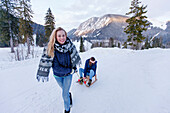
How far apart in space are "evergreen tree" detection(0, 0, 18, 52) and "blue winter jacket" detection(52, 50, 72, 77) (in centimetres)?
1876

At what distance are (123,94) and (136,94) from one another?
41 centimetres

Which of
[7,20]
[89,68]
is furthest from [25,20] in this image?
[89,68]

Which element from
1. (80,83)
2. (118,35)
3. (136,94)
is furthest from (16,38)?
(118,35)

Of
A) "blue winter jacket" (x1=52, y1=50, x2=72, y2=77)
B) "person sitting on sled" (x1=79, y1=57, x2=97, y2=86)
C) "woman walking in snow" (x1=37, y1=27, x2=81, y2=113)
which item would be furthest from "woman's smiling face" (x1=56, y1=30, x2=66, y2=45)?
"person sitting on sled" (x1=79, y1=57, x2=97, y2=86)

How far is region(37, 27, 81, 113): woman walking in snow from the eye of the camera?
1618 mm

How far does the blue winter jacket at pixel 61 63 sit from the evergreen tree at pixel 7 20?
1876cm

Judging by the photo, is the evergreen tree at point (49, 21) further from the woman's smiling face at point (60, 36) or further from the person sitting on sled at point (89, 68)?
the woman's smiling face at point (60, 36)

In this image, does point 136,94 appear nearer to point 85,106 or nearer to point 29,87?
point 85,106

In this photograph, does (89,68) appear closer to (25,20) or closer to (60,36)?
(60,36)

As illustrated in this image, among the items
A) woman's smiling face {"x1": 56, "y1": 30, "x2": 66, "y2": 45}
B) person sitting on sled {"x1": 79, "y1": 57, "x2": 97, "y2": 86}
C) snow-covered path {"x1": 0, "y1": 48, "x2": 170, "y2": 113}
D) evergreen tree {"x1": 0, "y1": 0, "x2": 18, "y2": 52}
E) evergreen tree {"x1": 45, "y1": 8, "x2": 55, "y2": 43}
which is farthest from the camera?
evergreen tree {"x1": 45, "y1": 8, "x2": 55, "y2": 43}

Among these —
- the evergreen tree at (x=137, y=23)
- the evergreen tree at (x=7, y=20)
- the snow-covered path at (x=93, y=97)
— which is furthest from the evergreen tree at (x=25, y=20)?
the evergreen tree at (x=137, y=23)

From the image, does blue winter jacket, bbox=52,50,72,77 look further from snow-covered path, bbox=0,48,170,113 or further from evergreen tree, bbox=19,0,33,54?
evergreen tree, bbox=19,0,33,54

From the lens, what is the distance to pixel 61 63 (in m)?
1.69

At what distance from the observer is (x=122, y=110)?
199cm
